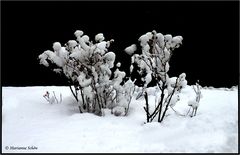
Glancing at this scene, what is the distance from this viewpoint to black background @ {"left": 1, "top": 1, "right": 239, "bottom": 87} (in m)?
8.82

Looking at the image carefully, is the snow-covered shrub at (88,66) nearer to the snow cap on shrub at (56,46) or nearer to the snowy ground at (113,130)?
the snow cap on shrub at (56,46)

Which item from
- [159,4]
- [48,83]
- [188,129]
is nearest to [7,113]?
[188,129]

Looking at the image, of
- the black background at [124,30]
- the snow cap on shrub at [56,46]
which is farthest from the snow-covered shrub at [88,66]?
the black background at [124,30]

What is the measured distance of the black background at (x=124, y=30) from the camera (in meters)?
8.82

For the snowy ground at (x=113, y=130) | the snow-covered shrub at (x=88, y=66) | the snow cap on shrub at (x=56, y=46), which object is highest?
the snow cap on shrub at (x=56, y=46)

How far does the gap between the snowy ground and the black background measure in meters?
4.12

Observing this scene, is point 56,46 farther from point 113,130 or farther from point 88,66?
point 113,130

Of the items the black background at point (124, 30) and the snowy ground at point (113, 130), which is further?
the black background at point (124, 30)

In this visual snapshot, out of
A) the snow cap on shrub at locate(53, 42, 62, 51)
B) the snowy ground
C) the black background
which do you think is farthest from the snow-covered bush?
the black background

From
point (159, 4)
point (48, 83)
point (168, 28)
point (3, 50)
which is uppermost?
point (159, 4)

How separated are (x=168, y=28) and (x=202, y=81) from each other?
1.93m

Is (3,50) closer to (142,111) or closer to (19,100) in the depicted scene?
(19,100)

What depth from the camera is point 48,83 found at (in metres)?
9.30

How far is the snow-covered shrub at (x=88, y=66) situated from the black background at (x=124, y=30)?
414 centimetres
